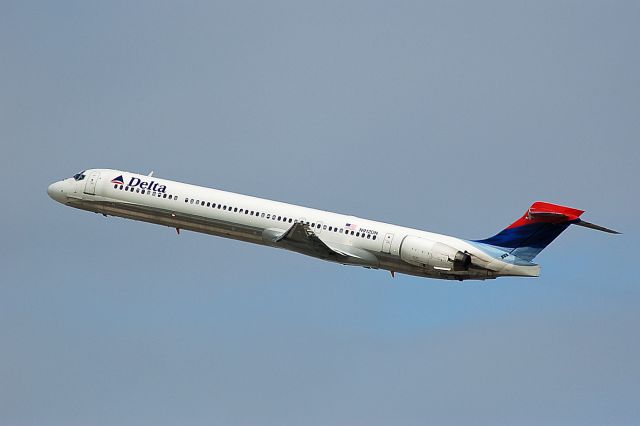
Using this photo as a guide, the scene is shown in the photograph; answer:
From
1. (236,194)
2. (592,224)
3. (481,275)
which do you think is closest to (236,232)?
(236,194)

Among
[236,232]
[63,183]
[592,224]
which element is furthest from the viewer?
[63,183]

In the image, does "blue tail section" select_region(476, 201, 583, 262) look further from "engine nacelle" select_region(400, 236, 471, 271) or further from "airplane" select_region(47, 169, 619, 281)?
"engine nacelle" select_region(400, 236, 471, 271)

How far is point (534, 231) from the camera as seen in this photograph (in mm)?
84562

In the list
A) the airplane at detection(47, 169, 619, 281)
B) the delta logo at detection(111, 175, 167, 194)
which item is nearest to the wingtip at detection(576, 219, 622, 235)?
the airplane at detection(47, 169, 619, 281)

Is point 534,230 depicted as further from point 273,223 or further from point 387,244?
point 273,223

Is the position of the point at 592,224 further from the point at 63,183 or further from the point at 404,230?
the point at 63,183

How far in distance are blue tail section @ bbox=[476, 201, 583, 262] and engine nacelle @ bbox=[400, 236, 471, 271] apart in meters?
2.76

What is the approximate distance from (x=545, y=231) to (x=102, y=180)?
26.8 m

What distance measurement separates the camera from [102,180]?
93.5 meters

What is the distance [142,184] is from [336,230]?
12.8 metres

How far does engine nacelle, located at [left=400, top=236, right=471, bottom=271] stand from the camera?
83500 millimetres

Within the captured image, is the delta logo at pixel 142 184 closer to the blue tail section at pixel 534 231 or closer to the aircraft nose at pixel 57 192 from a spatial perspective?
the aircraft nose at pixel 57 192

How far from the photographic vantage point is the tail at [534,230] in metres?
83.9

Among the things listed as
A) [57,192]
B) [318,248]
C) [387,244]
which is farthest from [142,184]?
[387,244]
